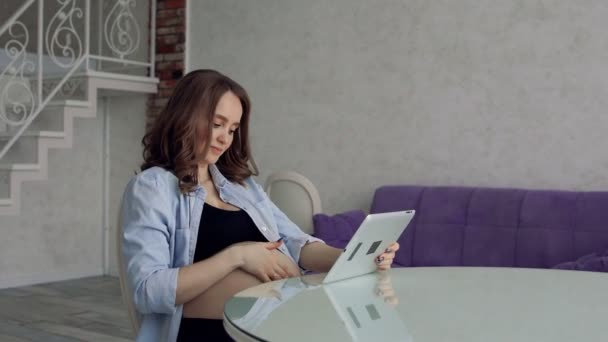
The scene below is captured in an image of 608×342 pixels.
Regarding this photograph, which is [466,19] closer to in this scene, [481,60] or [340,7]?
[481,60]

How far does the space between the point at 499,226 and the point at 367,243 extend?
101 inches

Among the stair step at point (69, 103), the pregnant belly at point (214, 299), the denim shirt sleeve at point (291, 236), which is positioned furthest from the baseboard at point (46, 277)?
the pregnant belly at point (214, 299)

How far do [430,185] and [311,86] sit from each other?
3.94 feet

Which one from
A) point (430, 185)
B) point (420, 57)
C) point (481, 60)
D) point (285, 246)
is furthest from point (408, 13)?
point (285, 246)

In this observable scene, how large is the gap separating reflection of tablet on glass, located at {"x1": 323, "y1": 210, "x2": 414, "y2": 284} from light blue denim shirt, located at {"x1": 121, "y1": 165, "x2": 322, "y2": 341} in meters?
0.28

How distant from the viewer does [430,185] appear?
476cm

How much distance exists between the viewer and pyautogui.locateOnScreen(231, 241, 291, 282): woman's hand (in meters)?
1.73

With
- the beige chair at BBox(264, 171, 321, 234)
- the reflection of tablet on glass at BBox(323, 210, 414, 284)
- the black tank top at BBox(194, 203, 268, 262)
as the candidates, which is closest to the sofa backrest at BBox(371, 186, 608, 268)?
the beige chair at BBox(264, 171, 321, 234)

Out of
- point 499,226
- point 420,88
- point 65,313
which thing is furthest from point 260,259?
point 65,313

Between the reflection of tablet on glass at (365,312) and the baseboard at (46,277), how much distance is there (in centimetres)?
508

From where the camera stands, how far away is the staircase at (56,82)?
529 centimetres

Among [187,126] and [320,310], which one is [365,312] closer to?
[320,310]

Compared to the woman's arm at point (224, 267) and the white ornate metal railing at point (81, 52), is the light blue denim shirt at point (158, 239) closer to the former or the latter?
the woman's arm at point (224, 267)

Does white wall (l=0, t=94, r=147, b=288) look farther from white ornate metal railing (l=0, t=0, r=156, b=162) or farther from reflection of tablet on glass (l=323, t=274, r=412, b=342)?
reflection of tablet on glass (l=323, t=274, r=412, b=342)
